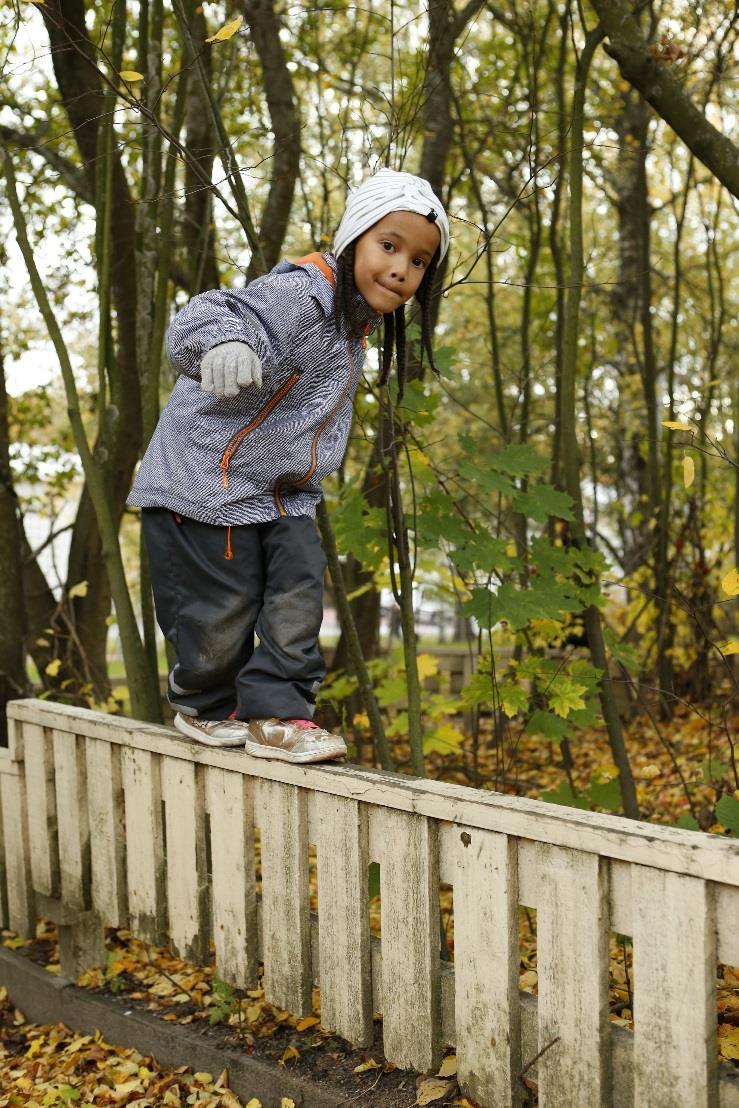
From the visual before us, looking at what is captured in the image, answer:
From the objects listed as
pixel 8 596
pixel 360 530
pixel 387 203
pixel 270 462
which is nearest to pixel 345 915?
pixel 270 462

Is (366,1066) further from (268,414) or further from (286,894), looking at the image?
(268,414)

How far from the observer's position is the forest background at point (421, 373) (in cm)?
306

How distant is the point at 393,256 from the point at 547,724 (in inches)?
66.2

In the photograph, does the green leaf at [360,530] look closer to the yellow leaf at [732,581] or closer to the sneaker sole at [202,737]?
the sneaker sole at [202,737]

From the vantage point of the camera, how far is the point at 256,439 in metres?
2.42

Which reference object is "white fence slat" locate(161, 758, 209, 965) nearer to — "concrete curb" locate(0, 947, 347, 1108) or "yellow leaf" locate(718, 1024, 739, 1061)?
"concrete curb" locate(0, 947, 347, 1108)

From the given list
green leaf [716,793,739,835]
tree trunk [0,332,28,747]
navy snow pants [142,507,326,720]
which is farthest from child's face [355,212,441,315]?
tree trunk [0,332,28,747]

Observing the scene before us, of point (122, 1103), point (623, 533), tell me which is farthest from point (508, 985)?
point (623, 533)

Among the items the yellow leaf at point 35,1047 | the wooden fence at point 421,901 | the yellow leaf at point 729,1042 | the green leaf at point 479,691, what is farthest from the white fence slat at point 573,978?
the yellow leaf at point 35,1047

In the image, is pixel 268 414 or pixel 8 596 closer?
pixel 268 414

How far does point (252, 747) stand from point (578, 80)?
230cm

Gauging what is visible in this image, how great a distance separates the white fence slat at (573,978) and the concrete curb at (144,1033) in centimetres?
60

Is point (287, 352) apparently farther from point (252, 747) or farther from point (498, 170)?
point (498, 170)

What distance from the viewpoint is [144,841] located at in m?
2.81
